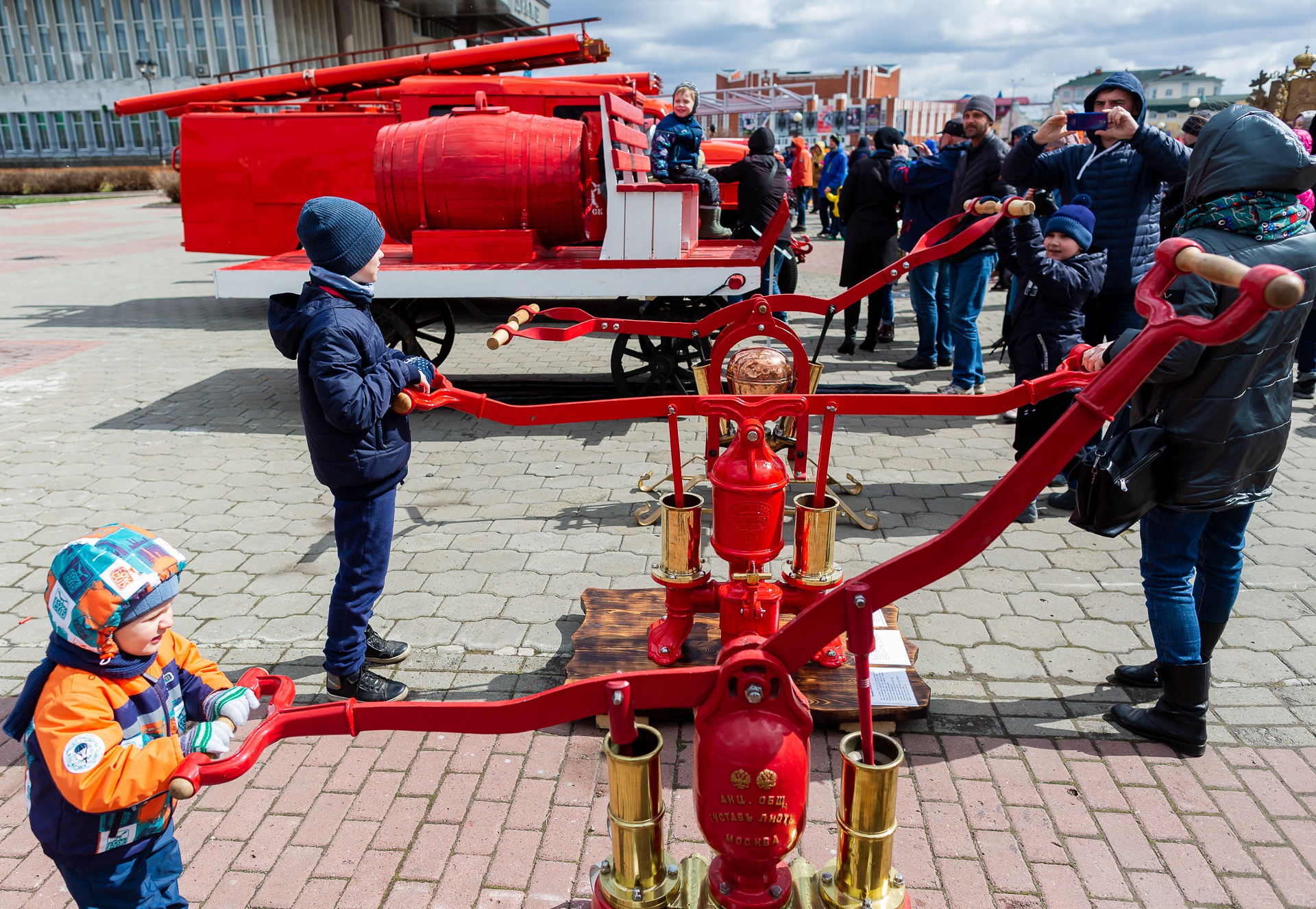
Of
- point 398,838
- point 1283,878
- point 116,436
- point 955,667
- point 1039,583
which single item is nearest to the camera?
point 1283,878

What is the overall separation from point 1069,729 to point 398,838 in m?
2.33

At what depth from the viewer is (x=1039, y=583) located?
402 centimetres

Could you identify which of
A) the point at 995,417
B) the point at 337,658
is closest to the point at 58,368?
the point at 337,658

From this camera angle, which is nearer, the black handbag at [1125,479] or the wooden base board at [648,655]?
the black handbag at [1125,479]

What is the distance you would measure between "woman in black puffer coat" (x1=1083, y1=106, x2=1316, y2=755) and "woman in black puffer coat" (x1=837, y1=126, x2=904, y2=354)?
17.5 feet

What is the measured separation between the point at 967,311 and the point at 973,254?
1.45 feet

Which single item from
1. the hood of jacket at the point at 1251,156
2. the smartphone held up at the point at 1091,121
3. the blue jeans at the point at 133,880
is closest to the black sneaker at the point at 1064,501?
the smartphone held up at the point at 1091,121

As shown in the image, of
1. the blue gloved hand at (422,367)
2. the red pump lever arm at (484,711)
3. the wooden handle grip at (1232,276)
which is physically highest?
the wooden handle grip at (1232,276)

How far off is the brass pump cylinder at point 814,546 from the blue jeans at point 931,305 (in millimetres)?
5040

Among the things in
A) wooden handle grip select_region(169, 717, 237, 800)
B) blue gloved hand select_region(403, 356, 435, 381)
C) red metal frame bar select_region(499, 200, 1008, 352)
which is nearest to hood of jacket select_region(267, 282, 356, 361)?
blue gloved hand select_region(403, 356, 435, 381)

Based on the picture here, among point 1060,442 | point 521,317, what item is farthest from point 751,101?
point 1060,442

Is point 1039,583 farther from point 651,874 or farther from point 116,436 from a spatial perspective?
point 116,436

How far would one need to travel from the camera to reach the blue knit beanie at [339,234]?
2752 mm

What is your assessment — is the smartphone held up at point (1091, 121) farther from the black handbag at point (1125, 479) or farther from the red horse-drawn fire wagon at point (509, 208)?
the black handbag at point (1125, 479)
